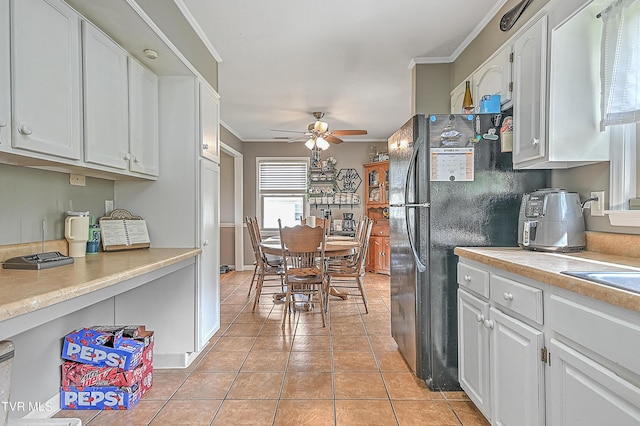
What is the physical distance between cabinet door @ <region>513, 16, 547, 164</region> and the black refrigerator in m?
0.11

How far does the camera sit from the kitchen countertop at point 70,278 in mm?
1025

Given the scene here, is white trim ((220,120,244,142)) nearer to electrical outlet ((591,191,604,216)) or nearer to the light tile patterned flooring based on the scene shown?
the light tile patterned flooring

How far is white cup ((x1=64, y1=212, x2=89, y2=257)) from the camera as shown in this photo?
192 cm

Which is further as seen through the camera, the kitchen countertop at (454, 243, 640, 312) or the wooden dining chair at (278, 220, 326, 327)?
the wooden dining chair at (278, 220, 326, 327)

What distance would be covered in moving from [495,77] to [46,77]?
2646 millimetres

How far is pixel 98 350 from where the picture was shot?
1.93m

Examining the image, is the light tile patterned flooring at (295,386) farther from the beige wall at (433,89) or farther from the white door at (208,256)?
the beige wall at (433,89)

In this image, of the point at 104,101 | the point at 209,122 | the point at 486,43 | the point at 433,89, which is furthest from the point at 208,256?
the point at 486,43

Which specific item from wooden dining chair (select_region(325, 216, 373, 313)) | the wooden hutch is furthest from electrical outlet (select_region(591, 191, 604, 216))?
the wooden hutch

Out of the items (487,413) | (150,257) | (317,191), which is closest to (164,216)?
A: (150,257)

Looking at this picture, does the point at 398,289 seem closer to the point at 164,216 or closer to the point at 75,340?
the point at 164,216

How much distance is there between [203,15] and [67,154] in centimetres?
146

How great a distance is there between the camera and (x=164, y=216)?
2531 millimetres

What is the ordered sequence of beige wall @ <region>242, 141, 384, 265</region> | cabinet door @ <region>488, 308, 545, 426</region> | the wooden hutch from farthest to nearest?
beige wall @ <region>242, 141, 384, 265</region>, the wooden hutch, cabinet door @ <region>488, 308, 545, 426</region>
